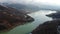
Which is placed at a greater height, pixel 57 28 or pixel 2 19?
pixel 2 19

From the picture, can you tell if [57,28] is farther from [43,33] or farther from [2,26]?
[2,26]

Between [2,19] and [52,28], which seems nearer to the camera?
[52,28]

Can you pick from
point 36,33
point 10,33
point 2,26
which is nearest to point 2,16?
point 2,26

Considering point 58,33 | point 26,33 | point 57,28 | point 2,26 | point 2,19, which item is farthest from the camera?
point 2,19

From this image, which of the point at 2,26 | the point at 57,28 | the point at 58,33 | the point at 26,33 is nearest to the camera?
the point at 58,33

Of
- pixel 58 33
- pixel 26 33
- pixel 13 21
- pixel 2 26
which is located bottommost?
pixel 58 33

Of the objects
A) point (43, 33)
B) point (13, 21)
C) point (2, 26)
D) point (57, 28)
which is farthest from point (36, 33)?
point (13, 21)

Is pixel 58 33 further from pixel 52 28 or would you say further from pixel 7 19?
pixel 7 19

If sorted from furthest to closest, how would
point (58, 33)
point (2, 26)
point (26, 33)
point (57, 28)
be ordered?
point (2, 26)
point (26, 33)
point (57, 28)
point (58, 33)

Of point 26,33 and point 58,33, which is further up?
point 26,33
